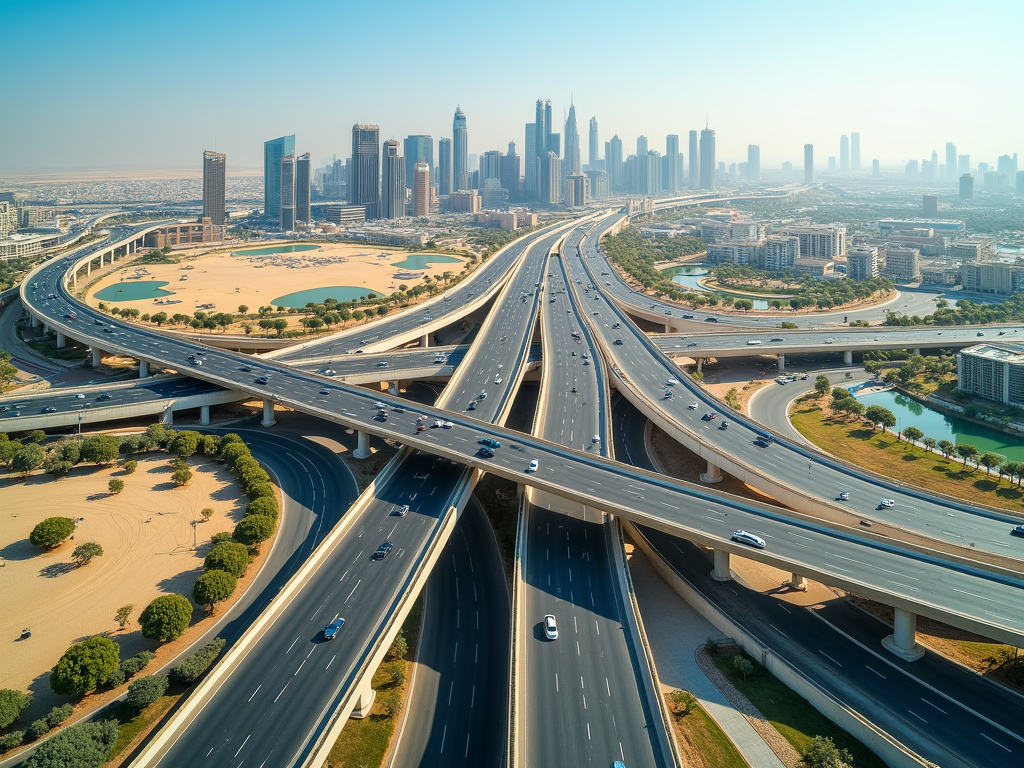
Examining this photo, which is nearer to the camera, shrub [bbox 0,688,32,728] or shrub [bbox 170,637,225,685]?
shrub [bbox 0,688,32,728]

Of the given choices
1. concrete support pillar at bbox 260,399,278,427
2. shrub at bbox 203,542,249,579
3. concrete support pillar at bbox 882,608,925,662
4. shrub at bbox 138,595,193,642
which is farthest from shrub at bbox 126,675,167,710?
concrete support pillar at bbox 260,399,278,427

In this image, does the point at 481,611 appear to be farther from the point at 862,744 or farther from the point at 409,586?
the point at 862,744

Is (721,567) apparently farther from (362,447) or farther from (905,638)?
(362,447)

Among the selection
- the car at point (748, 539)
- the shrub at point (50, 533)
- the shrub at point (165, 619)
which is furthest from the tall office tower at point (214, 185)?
the car at point (748, 539)

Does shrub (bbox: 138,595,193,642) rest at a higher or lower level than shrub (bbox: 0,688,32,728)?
higher

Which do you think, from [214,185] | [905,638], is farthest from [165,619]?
[214,185]

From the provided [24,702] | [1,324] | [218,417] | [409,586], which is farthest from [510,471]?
[1,324]

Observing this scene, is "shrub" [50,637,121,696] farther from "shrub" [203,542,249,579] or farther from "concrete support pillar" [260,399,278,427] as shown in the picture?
"concrete support pillar" [260,399,278,427]

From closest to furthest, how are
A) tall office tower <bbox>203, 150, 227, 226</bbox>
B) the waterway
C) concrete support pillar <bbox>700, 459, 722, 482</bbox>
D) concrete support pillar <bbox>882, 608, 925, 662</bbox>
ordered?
concrete support pillar <bbox>882, 608, 925, 662</bbox> → concrete support pillar <bbox>700, 459, 722, 482</bbox> → the waterway → tall office tower <bbox>203, 150, 227, 226</bbox>

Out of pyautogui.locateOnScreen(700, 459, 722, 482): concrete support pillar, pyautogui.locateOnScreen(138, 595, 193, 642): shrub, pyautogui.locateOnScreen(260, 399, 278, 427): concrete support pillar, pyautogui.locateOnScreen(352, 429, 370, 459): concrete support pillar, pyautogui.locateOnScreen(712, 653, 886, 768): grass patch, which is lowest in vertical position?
pyautogui.locateOnScreen(712, 653, 886, 768): grass patch

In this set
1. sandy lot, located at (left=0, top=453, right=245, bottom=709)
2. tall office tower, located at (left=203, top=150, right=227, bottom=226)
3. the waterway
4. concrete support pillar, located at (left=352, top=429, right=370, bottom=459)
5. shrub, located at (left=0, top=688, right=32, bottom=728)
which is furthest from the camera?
tall office tower, located at (left=203, top=150, right=227, bottom=226)

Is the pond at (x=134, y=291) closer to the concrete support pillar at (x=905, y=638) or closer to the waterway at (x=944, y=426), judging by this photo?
the waterway at (x=944, y=426)
